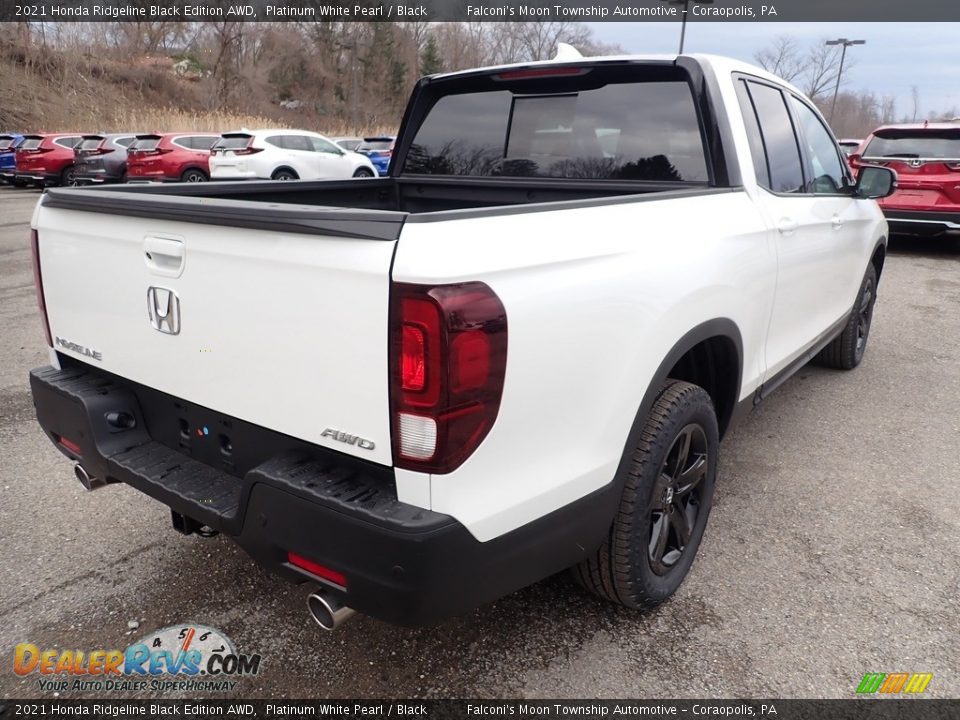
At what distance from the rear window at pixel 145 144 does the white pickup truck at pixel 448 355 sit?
18.6 meters

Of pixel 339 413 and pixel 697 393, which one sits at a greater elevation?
pixel 339 413

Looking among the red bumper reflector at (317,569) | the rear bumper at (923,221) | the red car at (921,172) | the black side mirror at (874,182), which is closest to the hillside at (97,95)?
the red car at (921,172)

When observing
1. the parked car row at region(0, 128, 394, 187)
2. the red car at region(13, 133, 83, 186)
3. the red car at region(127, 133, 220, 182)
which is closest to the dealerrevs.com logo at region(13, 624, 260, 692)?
the parked car row at region(0, 128, 394, 187)

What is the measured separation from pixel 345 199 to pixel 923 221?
934cm

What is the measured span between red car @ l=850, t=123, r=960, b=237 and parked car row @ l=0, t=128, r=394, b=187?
1146 centimetres

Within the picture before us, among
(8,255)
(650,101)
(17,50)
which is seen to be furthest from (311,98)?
(650,101)

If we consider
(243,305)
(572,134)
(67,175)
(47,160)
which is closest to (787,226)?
(572,134)

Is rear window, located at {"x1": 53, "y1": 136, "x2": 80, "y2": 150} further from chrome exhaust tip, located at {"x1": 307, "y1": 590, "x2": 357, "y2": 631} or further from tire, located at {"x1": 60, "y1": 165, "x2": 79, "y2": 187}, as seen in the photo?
chrome exhaust tip, located at {"x1": 307, "y1": 590, "x2": 357, "y2": 631}

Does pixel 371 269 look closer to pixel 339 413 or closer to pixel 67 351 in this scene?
pixel 339 413

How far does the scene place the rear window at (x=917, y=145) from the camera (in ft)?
31.5

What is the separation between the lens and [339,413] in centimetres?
174

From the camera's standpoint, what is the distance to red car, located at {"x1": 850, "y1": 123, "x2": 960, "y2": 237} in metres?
9.55

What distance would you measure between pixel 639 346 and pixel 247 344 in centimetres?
112

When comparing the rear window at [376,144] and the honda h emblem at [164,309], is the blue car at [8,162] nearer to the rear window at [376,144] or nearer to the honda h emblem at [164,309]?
the rear window at [376,144]
